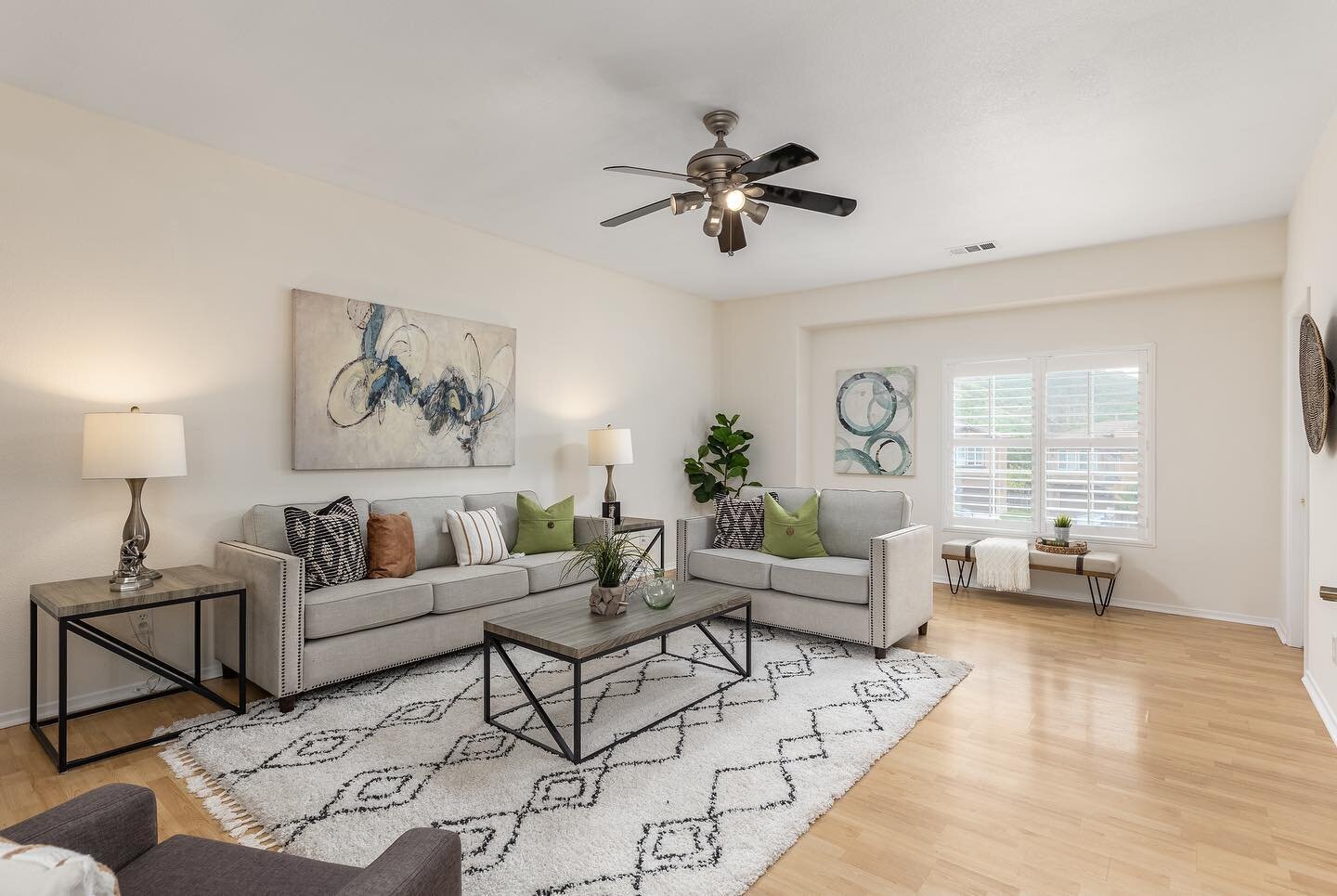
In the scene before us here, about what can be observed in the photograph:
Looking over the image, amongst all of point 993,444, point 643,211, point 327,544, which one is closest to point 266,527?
point 327,544

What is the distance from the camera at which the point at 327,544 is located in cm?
353

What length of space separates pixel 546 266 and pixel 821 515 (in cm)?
284

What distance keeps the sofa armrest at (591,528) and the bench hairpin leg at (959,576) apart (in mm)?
2908

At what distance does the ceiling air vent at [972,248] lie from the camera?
5.03 m

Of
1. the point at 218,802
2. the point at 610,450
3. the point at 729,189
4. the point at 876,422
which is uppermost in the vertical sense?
the point at 729,189

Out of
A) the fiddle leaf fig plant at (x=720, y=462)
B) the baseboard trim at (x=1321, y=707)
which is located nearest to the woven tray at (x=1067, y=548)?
the baseboard trim at (x=1321, y=707)

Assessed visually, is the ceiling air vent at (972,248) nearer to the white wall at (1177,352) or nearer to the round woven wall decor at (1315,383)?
the white wall at (1177,352)

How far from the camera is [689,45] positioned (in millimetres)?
2562

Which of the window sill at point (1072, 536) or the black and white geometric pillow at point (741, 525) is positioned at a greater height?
the black and white geometric pillow at point (741, 525)

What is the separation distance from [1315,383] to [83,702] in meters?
5.87

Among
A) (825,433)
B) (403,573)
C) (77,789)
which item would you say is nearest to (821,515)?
(825,433)

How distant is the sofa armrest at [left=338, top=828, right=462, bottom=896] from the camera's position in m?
1.05

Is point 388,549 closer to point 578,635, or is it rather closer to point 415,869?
point 578,635

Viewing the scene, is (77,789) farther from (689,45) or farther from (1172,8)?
(1172,8)
